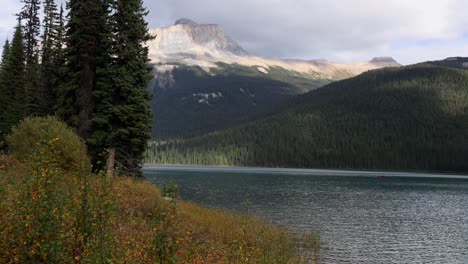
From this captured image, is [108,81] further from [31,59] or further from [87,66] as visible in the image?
[31,59]

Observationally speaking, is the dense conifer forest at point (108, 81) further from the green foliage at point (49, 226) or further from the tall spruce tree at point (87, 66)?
the green foliage at point (49, 226)

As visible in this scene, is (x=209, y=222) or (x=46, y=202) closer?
(x=46, y=202)

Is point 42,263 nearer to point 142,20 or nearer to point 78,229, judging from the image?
point 78,229

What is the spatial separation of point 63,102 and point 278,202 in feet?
127

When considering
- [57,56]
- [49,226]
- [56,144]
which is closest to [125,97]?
[56,144]

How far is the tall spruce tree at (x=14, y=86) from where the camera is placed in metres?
62.4

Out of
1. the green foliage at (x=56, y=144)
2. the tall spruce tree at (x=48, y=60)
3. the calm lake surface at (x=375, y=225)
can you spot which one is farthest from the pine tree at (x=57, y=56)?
the calm lake surface at (x=375, y=225)

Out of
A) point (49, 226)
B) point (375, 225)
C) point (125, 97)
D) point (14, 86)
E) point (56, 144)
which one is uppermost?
point (14, 86)

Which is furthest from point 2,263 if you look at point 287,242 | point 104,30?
point 104,30

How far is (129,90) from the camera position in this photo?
1556 inches

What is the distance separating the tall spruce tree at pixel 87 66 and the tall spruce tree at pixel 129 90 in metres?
1.01

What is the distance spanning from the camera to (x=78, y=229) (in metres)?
10.6

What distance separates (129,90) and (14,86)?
123 feet

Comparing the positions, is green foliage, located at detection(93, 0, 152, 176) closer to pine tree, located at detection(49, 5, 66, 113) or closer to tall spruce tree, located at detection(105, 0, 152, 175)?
tall spruce tree, located at detection(105, 0, 152, 175)
